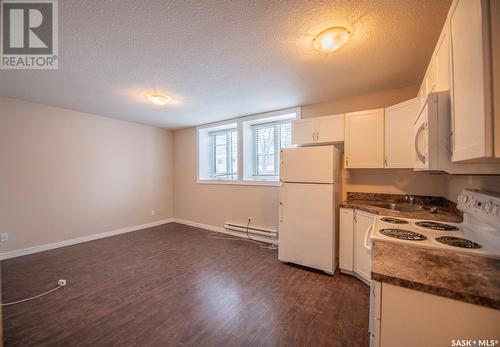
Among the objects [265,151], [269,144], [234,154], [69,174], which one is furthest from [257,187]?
[69,174]

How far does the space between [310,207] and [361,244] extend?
696mm

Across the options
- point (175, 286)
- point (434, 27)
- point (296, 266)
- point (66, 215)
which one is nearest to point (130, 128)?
point (66, 215)

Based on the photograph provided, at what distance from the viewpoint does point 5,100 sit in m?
2.94

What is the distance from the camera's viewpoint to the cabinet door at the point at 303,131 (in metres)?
2.95

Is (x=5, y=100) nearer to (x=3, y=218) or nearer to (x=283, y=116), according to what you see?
(x=3, y=218)

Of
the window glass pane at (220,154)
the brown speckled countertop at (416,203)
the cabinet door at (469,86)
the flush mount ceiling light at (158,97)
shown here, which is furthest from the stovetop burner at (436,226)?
the window glass pane at (220,154)

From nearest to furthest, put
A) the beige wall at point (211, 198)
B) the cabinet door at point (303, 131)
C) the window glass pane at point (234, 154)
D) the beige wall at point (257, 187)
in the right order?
the beige wall at point (257, 187) → the cabinet door at point (303, 131) → the beige wall at point (211, 198) → the window glass pane at point (234, 154)

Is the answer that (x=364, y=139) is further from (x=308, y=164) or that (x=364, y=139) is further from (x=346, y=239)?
(x=346, y=239)

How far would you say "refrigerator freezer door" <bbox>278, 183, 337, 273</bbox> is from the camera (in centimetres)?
250

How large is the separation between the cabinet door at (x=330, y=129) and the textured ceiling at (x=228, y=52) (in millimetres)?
379

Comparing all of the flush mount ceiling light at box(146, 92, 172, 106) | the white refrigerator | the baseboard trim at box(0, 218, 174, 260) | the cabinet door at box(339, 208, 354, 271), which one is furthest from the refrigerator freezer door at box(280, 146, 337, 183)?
the baseboard trim at box(0, 218, 174, 260)

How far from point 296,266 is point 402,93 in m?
2.71

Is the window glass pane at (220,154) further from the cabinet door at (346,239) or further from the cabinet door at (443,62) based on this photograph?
the cabinet door at (443,62)

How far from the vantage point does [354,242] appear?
243 cm
